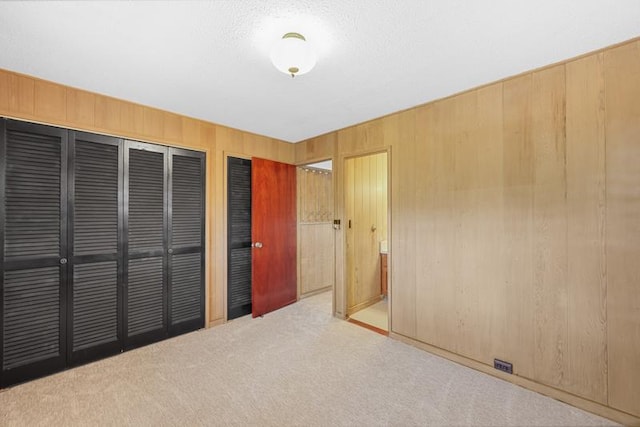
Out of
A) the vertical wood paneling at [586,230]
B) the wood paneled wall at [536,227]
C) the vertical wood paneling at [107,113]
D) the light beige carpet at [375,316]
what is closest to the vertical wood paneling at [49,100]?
the vertical wood paneling at [107,113]

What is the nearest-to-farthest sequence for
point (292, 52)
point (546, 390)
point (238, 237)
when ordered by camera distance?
point (292, 52)
point (546, 390)
point (238, 237)

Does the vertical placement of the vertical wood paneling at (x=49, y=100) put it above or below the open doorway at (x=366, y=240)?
above

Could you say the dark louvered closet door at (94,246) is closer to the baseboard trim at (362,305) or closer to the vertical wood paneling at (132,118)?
the vertical wood paneling at (132,118)

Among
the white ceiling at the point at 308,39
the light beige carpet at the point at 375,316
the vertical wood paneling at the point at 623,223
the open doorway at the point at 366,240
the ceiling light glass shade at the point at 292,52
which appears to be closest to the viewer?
the white ceiling at the point at 308,39

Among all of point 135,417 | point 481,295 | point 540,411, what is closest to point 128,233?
point 135,417

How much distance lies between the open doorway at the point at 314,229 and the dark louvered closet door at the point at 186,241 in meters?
1.56

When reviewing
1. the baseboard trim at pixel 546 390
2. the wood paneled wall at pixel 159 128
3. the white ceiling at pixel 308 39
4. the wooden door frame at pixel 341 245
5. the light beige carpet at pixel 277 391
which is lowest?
the light beige carpet at pixel 277 391

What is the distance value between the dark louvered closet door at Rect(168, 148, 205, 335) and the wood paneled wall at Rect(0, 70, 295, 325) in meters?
0.09

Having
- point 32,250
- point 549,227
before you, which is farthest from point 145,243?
point 549,227

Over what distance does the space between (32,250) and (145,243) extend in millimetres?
787

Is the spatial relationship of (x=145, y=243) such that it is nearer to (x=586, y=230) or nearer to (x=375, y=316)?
(x=375, y=316)

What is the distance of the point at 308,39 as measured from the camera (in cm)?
170

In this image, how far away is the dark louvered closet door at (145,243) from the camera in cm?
266

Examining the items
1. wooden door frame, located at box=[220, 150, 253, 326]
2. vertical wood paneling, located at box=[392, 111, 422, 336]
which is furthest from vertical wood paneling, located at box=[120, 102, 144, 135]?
vertical wood paneling, located at box=[392, 111, 422, 336]
